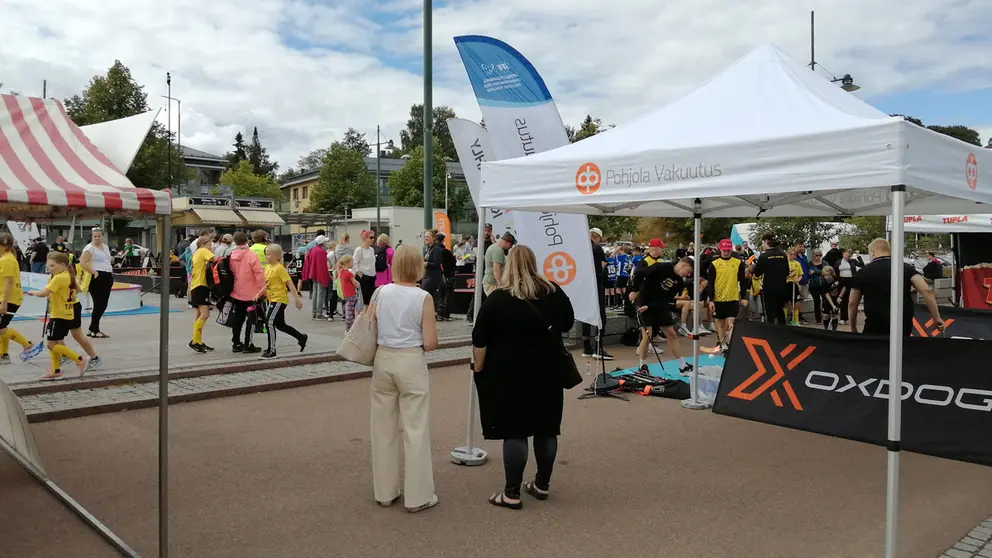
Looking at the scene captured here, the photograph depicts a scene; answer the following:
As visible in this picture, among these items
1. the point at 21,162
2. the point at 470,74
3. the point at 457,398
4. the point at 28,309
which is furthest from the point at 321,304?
the point at 21,162

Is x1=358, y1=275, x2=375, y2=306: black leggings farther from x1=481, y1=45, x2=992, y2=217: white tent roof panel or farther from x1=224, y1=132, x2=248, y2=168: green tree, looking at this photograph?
x1=224, y1=132, x2=248, y2=168: green tree

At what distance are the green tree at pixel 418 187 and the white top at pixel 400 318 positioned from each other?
51.7 m

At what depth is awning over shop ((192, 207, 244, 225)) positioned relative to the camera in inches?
1447

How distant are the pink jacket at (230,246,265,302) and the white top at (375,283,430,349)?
19.2ft

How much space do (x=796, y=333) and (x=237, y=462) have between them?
15.2 ft

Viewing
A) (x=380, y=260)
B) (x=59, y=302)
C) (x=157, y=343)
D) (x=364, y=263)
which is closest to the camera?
(x=59, y=302)

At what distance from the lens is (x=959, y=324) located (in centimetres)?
833

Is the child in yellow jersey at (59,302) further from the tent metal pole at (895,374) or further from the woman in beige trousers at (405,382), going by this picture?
the tent metal pole at (895,374)

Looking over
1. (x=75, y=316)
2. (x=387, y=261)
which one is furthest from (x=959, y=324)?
(x=75, y=316)

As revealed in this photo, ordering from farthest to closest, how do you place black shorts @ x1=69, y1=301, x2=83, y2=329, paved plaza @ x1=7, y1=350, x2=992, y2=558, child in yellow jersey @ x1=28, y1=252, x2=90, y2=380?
black shorts @ x1=69, y1=301, x2=83, y2=329, child in yellow jersey @ x1=28, y1=252, x2=90, y2=380, paved plaza @ x1=7, y1=350, x2=992, y2=558

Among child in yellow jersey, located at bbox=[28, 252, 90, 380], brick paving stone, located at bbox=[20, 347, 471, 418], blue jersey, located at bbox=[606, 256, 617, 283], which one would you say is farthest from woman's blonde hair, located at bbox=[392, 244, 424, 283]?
blue jersey, located at bbox=[606, 256, 617, 283]

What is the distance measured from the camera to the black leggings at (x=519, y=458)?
4645 millimetres

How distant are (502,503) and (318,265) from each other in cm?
1053

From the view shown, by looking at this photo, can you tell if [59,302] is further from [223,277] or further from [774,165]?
[774,165]
